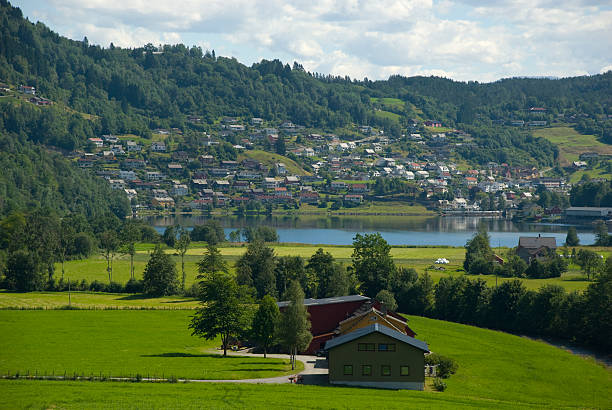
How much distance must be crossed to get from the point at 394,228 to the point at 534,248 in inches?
2170

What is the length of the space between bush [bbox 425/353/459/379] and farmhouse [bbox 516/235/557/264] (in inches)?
1846

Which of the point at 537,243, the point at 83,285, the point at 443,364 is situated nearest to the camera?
the point at 443,364

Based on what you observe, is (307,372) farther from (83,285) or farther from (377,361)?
(83,285)

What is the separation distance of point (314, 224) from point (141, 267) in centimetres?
7564

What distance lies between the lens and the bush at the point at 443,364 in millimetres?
39125

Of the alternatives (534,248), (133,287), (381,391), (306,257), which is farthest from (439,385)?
(534,248)

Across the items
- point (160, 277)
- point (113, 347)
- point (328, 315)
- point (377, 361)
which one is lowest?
point (113, 347)

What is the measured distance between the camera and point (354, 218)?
168 m

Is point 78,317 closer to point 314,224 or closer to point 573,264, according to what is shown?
point 573,264

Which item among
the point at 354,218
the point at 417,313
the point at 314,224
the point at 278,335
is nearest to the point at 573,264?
the point at 417,313

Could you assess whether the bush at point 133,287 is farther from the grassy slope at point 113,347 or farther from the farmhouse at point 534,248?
the farmhouse at point 534,248

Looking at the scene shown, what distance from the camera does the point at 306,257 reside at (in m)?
86.2

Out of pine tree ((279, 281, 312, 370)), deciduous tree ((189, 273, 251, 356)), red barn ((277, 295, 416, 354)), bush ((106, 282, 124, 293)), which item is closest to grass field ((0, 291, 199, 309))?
bush ((106, 282, 124, 293))

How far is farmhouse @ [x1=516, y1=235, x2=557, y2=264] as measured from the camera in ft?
278
